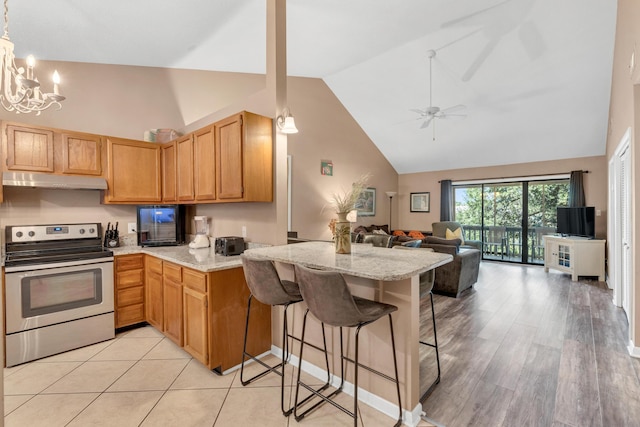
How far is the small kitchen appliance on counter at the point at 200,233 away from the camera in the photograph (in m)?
3.34

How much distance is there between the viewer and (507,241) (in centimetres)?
742

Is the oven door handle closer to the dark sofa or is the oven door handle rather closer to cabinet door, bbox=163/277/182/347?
cabinet door, bbox=163/277/182/347

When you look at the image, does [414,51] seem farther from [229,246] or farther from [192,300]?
[192,300]

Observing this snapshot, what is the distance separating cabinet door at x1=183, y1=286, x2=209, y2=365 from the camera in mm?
2430

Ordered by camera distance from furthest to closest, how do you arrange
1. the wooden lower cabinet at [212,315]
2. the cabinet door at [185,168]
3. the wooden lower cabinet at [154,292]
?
1. the cabinet door at [185,168]
2. the wooden lower cabinet at [154,292]
3. the wooden lower cabinet at [212,315]

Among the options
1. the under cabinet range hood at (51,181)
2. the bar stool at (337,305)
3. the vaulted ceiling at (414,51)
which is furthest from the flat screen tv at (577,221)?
the under cabinet range hood at (51,181)

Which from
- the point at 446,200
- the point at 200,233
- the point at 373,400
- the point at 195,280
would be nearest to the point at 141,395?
the point at 195,280

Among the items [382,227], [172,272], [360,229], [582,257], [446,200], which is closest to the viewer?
[172,272]

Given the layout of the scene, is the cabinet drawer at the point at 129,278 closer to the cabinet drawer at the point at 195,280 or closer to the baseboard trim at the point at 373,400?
the cabinet drawer at the point at 195,280

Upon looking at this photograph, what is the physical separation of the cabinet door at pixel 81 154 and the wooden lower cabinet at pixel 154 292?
1.12m

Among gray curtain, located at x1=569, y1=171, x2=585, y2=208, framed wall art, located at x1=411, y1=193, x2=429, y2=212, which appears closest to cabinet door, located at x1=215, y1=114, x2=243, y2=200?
framed wall art, located at x1=411, y1=193, x2=429, y2=212

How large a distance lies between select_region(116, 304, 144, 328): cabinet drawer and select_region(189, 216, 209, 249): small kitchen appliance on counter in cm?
86

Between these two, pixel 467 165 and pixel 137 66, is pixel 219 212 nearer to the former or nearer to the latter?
pixel 137 66

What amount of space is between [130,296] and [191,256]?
0.98 m
